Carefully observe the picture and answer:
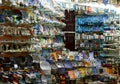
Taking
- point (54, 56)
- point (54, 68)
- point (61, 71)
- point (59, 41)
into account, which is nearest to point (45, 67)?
point (54, 68)

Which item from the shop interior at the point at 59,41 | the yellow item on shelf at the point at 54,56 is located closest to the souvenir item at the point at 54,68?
the shop interior at the point at 59,41

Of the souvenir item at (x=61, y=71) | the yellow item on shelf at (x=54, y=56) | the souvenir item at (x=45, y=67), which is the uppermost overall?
the yellow item on shelf at (x=54, y=56)

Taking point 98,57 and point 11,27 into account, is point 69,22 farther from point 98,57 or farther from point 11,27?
point 11,27

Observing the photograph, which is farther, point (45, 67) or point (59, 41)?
point (59, 41)

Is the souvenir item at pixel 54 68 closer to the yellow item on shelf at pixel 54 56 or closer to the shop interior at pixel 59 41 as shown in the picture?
the shop interior at pixel 59 41

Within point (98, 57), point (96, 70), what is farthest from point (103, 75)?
point (98, 57)

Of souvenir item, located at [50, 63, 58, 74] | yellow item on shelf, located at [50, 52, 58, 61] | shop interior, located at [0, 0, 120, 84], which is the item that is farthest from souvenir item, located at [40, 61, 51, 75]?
yellow item on shelf, located at [50, 52, 58, 61]

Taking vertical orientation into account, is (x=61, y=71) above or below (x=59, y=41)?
below

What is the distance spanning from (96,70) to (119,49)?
6.15 ft

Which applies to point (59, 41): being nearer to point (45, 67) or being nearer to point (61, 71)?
point (61, 71)

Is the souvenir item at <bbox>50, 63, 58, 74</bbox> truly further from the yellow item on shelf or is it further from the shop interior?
the yellow item on shelf

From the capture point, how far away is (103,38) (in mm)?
10008

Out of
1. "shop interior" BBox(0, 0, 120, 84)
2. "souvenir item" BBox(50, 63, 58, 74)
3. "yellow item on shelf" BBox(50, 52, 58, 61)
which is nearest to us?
A: "shop interior" BBox(0, 0, 120, 84)

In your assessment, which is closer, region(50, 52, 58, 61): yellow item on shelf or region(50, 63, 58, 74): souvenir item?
region(50, 63, 58, 74): souvenir item
